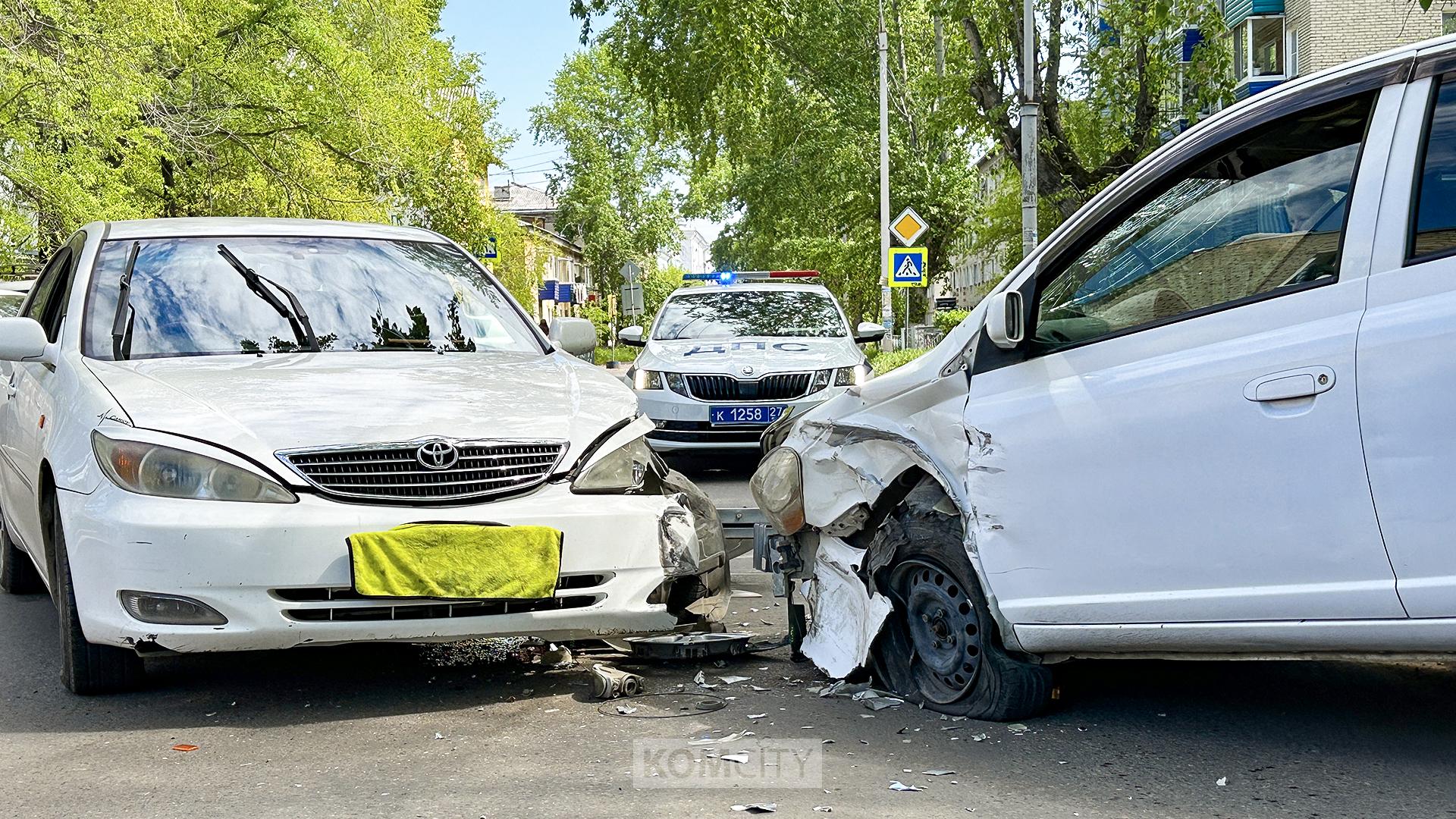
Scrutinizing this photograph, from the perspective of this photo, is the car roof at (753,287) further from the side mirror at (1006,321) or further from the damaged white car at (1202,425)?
the side mirror at (1006,321)

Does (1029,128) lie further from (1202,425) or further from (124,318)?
(1202,425)

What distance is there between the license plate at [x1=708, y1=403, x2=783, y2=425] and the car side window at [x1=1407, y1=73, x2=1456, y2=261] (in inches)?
336

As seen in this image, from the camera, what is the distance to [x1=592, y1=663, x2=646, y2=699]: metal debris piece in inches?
194

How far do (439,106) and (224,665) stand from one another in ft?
126

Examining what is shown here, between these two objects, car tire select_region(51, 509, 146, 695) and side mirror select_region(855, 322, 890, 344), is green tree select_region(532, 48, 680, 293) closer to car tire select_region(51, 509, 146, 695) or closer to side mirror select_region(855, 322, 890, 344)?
side mirror select_region(855, 322, 890, 344)

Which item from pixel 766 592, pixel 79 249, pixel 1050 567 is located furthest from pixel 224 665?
pixel 1050 567

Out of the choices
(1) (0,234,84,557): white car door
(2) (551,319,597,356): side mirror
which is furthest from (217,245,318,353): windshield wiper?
(2) (551,319,597,356): side mirror

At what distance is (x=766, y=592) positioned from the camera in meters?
7.15

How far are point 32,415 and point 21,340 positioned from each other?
1.15 feet

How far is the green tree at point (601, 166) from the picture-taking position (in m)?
81.3

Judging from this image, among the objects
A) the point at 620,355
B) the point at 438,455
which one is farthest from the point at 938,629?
the point at 620,355

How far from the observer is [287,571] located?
4504mm

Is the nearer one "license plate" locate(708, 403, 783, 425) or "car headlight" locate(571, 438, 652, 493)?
"car headlight" locate(571, 438, 652, 493)

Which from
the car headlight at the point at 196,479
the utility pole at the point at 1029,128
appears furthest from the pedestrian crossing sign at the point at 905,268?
the car headlight at the point at 196,479
